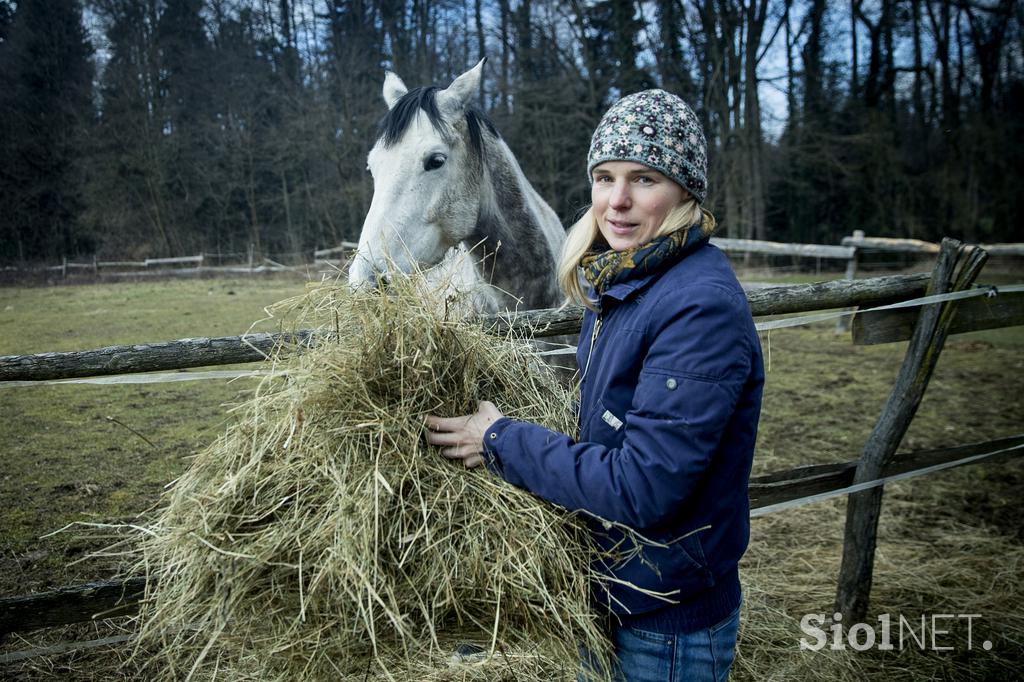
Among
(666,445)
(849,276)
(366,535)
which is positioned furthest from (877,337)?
(849,276)

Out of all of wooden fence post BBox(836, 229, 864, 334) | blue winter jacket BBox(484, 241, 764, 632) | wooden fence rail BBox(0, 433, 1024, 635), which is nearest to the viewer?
blue winter jacket BBox(484, 241, 764, 632)

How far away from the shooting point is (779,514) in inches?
165

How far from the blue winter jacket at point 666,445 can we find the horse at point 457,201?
1.27 meters

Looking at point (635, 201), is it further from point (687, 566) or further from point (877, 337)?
point (877, 337)

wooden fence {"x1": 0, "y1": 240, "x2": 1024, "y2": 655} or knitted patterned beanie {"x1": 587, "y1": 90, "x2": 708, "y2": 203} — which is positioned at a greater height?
knitted patterned beanie {"x1": 587, "y1": 90, "x2": 708, "y2": 203}

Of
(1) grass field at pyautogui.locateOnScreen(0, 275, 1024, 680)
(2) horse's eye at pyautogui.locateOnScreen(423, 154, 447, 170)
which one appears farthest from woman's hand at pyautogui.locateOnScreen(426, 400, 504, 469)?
(2) horse's eye at pyautogui.locateOnScreen(423, 154, 447, 170)

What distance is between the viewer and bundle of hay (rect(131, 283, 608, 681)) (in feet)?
3.72

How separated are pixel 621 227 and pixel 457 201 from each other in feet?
5.60

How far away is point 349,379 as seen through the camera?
1.29 m

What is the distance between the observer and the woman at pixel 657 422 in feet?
3.62

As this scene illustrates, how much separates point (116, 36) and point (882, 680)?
1071cm

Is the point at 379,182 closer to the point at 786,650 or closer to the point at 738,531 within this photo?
the point at 738,531

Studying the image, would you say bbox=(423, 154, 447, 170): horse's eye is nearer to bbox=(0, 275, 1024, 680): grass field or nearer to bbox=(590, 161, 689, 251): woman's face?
bbox=(0, 275, 1024, 680): grass field

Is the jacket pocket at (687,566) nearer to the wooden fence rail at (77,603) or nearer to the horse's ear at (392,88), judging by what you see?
the wooden fence rail at (77,603)
